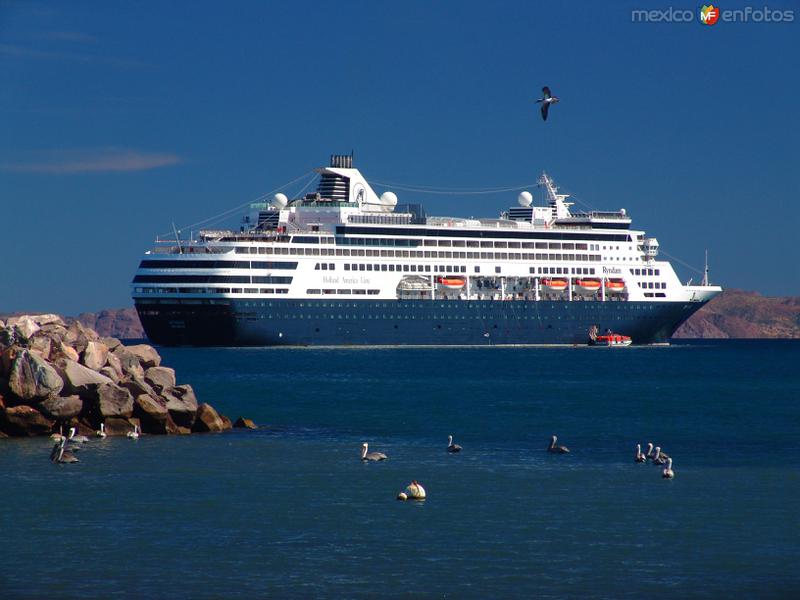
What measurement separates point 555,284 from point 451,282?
933cm

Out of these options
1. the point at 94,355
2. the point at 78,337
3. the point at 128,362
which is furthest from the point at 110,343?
the point at 94,355

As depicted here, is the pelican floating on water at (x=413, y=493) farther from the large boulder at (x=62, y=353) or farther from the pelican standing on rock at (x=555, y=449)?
the large boulder at (x=62, y=353)

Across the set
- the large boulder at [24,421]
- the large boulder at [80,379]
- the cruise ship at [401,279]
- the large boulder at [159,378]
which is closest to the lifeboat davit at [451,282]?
the cruise ship at [401,279]

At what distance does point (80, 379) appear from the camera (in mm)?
35812

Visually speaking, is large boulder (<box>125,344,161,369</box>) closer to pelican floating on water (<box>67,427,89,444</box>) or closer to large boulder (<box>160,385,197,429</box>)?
large boulder (<box>160,385,197,429</box>)

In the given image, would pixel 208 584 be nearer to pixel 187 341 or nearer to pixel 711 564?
pixel 711 564

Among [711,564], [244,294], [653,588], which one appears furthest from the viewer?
[244,294]

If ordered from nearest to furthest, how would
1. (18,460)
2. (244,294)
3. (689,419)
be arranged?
(18,460), (689,419), (244,294)

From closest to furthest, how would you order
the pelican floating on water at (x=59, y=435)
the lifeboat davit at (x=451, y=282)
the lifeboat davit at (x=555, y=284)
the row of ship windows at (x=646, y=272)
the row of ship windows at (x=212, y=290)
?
the pelican floating on water at (x=59, y=435), the row of ship windows at (x=212, y=290), the lifeboat davit at (x=451, y=282), the lifeboat davit at (x=555, y=284), the row of ship windows at (x=646, y=272)

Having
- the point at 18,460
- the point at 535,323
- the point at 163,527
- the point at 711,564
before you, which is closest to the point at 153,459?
the point at 18,460

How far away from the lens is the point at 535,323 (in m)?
103

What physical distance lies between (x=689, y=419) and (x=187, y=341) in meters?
53.2

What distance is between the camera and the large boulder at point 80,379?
3569cm

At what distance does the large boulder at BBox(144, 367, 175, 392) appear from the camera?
38.6m
